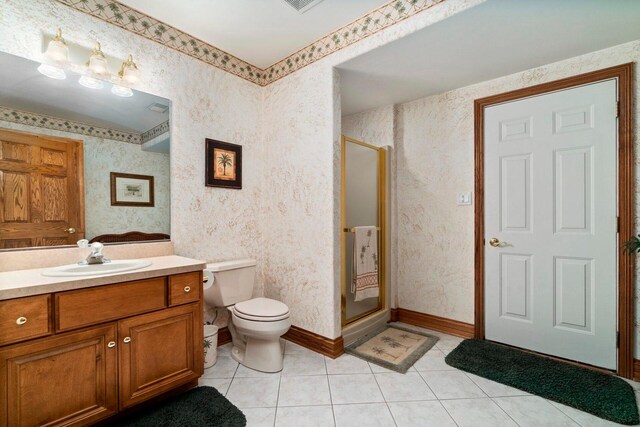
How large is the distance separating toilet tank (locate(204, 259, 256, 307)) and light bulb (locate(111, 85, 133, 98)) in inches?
50.3

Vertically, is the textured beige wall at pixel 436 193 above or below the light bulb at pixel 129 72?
below

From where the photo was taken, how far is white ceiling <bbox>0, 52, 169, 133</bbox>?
59.9 inches

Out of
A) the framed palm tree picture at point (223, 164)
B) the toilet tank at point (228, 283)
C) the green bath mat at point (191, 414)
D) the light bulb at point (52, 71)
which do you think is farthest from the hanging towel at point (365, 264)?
the light bulb at point (52, 71)

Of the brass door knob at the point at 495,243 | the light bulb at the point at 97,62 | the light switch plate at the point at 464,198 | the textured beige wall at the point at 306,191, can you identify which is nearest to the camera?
the light bulb at the point at 97,62

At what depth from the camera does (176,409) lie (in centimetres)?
154

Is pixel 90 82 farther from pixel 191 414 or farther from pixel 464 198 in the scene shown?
pixel 464 198

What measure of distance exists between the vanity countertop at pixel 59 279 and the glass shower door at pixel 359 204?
1.24 metres

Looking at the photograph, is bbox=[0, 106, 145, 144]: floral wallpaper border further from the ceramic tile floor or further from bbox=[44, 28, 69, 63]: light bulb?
the ceramic tile floor

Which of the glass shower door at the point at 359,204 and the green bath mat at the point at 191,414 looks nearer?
the green bath mat at the point at 191,414

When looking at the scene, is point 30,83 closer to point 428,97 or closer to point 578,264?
point 428,97

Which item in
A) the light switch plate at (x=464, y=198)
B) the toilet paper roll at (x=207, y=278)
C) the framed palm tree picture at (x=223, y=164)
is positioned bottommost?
the toilet paper roll at (x=207, y=278)

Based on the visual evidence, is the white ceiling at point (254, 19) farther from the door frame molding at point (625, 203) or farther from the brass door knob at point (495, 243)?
the brass door knob at point (495, 243)

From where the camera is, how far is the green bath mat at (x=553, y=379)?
5.13ft

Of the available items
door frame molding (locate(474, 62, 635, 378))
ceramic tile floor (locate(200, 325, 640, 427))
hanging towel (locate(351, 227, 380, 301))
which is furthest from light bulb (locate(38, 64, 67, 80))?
door frame molding (locate(474, 62, 635, 378))
